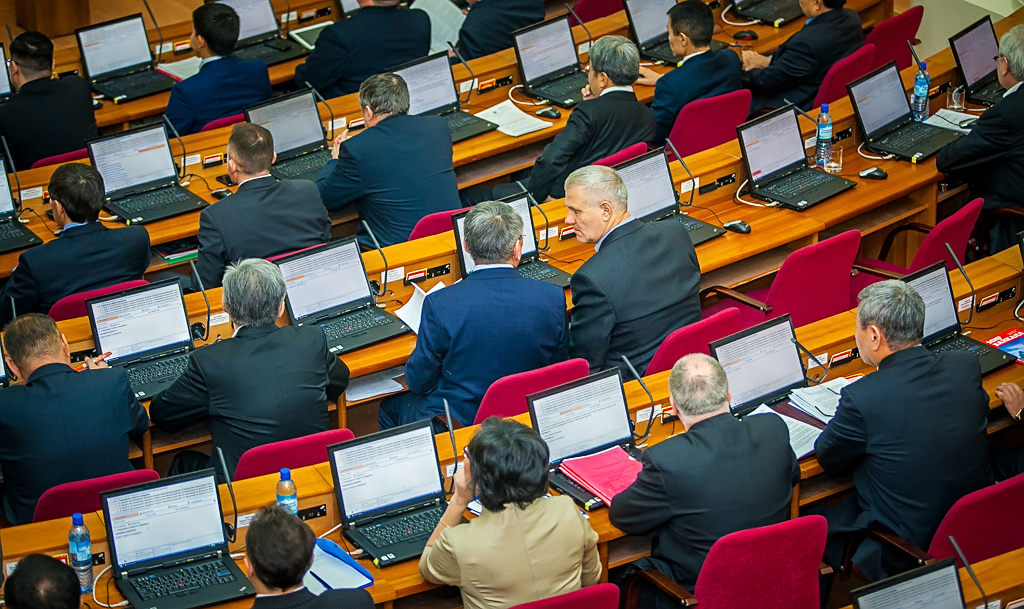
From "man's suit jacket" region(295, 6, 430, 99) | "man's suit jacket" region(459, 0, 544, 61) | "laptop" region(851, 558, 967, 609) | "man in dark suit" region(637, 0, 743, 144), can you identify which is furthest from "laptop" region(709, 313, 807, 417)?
"man's suit jacket" region(459, 0, 544, 61)

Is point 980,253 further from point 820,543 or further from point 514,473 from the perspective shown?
point 514,473

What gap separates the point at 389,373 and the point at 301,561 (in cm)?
204

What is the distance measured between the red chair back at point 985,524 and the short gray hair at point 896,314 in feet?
1.92

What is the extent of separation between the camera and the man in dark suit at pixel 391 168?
583cm

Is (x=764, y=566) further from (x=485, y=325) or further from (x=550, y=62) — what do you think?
(x=550, y=62)

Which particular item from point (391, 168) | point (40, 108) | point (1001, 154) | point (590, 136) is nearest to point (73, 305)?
point (391, 168)

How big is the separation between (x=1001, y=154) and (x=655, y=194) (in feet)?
5.74

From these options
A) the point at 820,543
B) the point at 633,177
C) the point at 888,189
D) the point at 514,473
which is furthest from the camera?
the point at 888,189

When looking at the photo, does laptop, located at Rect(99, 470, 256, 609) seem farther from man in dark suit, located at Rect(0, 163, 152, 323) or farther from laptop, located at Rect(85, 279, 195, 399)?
man in dark suit, located at Rect(0, 163, 152, 323)

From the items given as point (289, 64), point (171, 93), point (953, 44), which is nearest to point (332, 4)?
point (289, 64)

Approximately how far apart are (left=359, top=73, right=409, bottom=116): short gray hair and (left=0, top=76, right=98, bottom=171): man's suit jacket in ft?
6.38

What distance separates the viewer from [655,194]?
5621 mm

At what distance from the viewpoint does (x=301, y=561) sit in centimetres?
300

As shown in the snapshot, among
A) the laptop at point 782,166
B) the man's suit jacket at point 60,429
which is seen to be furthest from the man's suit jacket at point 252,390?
the laptop at point 782,166
